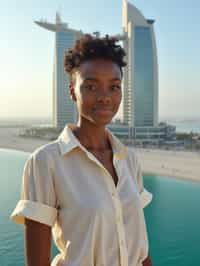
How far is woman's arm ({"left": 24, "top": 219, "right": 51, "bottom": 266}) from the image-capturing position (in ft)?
2.69

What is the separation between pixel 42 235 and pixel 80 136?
31 centimetres

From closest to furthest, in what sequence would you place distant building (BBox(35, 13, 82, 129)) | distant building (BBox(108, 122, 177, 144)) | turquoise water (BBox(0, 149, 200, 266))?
A: turquoise water (BBox(0, 149, 200, 266)) < distant building (BBox(108, 122, 177, 144)) < distant building (BBox(35, 13, 82, 129))

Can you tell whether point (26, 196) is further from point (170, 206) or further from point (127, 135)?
point (127, 135)

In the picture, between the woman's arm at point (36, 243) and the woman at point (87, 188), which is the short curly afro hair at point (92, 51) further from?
the woman's arm at point (36, 243)

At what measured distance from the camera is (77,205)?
833mm

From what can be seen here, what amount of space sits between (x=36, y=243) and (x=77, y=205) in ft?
0.45

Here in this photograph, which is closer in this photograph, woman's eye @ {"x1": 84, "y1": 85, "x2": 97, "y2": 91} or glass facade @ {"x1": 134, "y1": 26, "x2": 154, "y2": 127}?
woman's eye @ {"x1": 84, "y1": 85, "x2": 97, "y2": 91}

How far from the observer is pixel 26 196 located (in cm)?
84

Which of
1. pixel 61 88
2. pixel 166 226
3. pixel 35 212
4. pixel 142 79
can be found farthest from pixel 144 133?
pixel 35 212

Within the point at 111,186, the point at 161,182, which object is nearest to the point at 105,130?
the point at 111,186

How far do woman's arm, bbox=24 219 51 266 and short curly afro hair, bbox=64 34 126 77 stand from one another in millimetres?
458

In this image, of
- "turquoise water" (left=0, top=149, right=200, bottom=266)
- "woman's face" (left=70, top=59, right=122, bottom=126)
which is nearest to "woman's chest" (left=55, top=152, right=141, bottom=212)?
"woman's face" (left=70, top=59, right=122, bottom=126)

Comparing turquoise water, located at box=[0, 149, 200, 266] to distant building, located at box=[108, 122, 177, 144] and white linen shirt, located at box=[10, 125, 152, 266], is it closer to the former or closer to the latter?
white linen shirt, located at box=[10, 125, 152, 266]

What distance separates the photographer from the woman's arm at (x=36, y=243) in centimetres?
82
